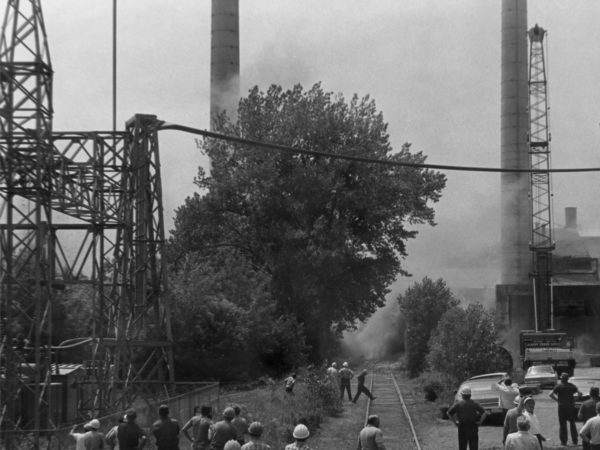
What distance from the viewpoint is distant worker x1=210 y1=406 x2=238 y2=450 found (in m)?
14.2

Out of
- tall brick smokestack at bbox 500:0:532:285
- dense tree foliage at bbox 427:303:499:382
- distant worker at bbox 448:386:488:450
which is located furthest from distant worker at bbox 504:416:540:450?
tall brick smokestack at bbox 500:0:532:285

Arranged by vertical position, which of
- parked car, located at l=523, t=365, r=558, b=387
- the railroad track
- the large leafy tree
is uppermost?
the large leafy tree

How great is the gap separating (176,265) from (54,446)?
31863mm

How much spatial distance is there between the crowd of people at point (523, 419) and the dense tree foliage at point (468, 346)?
1601cm

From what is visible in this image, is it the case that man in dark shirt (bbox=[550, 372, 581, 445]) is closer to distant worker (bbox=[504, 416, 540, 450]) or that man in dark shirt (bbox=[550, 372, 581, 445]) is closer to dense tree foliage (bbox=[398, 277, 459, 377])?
distant worker (bbox=[504, 416, 540, 450])

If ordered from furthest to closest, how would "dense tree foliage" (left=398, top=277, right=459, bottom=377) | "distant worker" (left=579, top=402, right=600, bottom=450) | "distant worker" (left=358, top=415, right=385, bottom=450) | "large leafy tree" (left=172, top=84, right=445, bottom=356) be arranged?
1. "dense tree foliage" (left=398, top=277, right=459, bottom=377)
2. "large leafy tree" (left=172, top=84, right=445, bottom=356)
3. "distant worker" (left=579, top=402, right=600, bottom=450)
4. "distant worker" (left=358, top=415, right=385, bottom=450)

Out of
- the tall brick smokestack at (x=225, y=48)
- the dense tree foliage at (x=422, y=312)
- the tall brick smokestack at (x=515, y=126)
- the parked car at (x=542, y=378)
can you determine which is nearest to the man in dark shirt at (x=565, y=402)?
the parked car at (x=542, y=378)

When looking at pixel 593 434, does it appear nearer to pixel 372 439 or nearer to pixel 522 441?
pixel 522 441

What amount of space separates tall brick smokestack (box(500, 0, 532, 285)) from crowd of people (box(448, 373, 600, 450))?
51661mm

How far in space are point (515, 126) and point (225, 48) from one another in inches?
926

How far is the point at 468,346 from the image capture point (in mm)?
37656

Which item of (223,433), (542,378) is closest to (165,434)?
(223,433)

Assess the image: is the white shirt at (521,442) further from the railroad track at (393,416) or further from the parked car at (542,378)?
the parked car at (542,378)

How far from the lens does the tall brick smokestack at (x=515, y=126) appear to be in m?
70.8
